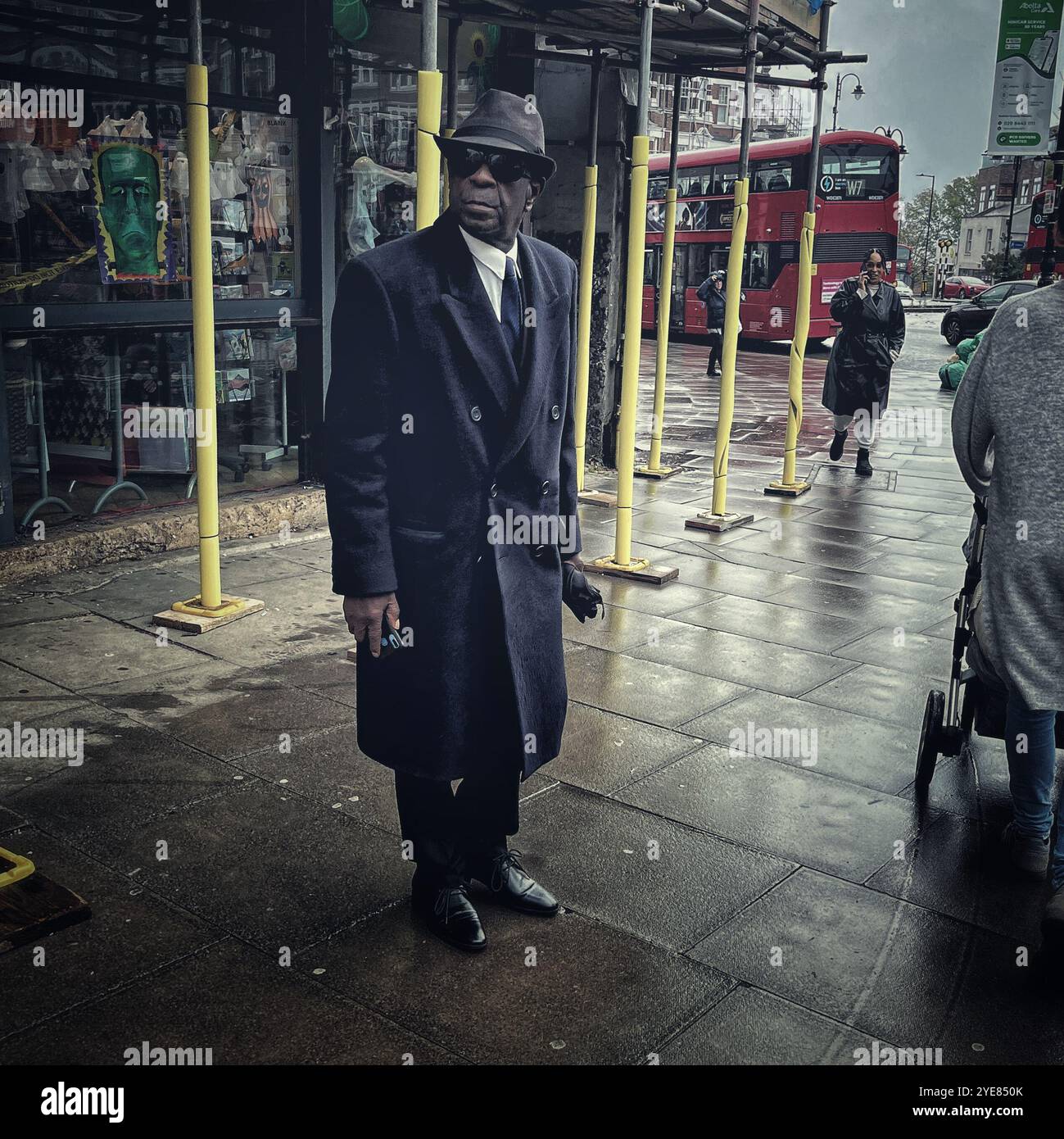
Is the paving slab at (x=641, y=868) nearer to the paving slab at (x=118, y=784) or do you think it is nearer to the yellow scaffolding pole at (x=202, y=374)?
the paving slab at (x=118, y=784)

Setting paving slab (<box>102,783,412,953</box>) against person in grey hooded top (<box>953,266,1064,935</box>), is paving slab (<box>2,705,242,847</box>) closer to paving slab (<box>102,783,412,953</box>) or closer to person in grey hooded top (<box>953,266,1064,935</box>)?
paving slab (<box>102,783,412,953</box>)

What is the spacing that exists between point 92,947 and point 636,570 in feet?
15.0

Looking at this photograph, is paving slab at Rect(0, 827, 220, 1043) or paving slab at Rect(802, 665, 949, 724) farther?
paving slab at Rect(802, 665, 949, 724)

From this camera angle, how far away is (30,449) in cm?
699

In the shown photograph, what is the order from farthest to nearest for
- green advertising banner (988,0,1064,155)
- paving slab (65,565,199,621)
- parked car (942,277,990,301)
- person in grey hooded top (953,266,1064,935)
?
parked car (942,277,990,301)
green advertising banner (988,0,1064,155)
paving slab (65,565,199,621)
person in grey hooded top (953,266,1064,935)

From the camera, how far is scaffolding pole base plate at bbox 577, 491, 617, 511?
30.9 ft

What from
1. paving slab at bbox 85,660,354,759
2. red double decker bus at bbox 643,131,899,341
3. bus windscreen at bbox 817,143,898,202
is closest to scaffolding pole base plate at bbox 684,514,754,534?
paving slab at bbox 85,660,354,759

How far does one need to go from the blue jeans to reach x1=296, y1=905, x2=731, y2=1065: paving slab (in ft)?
4.06

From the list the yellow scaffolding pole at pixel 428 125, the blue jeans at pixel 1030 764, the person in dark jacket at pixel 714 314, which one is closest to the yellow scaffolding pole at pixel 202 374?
the yellow scaffolding pole at pixel 428 125

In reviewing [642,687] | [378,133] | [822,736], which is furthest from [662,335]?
[822,736]

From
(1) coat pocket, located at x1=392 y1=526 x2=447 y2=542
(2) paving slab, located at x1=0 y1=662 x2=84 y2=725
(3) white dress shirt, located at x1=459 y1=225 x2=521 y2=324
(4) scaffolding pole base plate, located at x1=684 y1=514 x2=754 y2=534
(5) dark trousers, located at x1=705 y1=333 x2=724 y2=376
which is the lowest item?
(2) paving slab, located at x1=0 y1=662 x2=84 y2=725

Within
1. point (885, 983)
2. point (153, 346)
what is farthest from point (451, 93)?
point (885, 983)
